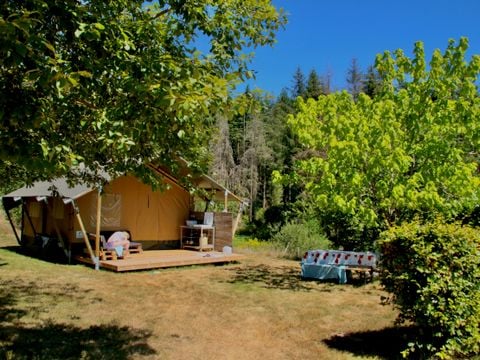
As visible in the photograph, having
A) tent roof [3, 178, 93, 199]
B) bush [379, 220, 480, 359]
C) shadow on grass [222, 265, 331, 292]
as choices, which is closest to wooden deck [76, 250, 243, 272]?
shadow on grass [222, 265, 331, 292]

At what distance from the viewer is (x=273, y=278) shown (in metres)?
12.0

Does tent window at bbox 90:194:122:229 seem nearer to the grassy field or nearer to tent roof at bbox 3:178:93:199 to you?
tent roof at bbox 3:178:93:199

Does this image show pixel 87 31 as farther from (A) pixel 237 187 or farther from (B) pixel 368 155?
(A) pixel 237 187

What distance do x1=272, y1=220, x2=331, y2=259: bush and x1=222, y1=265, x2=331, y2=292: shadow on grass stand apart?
2.98 metres

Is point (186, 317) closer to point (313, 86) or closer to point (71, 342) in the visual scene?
point (71, 342)

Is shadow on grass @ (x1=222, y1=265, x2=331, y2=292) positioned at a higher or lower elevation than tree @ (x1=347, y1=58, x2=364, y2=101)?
lower

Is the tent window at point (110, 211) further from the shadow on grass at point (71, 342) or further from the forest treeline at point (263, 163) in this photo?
the forest treeline at point (263, 163)

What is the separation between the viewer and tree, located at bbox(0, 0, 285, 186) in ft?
9.54

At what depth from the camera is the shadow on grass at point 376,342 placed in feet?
19.0

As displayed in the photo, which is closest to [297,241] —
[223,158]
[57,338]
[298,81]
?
[57,338]

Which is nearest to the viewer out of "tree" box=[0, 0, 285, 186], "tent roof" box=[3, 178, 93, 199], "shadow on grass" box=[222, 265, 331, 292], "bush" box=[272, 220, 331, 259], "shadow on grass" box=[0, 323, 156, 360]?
"tree" box=[0, 0, 285, 186]

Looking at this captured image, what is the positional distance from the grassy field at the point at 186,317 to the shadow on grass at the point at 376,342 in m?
0.01

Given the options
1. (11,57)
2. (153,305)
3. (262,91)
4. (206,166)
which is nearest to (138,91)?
(11,57)

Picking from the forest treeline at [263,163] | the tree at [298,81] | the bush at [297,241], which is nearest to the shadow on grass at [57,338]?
the bush at [297,241]
